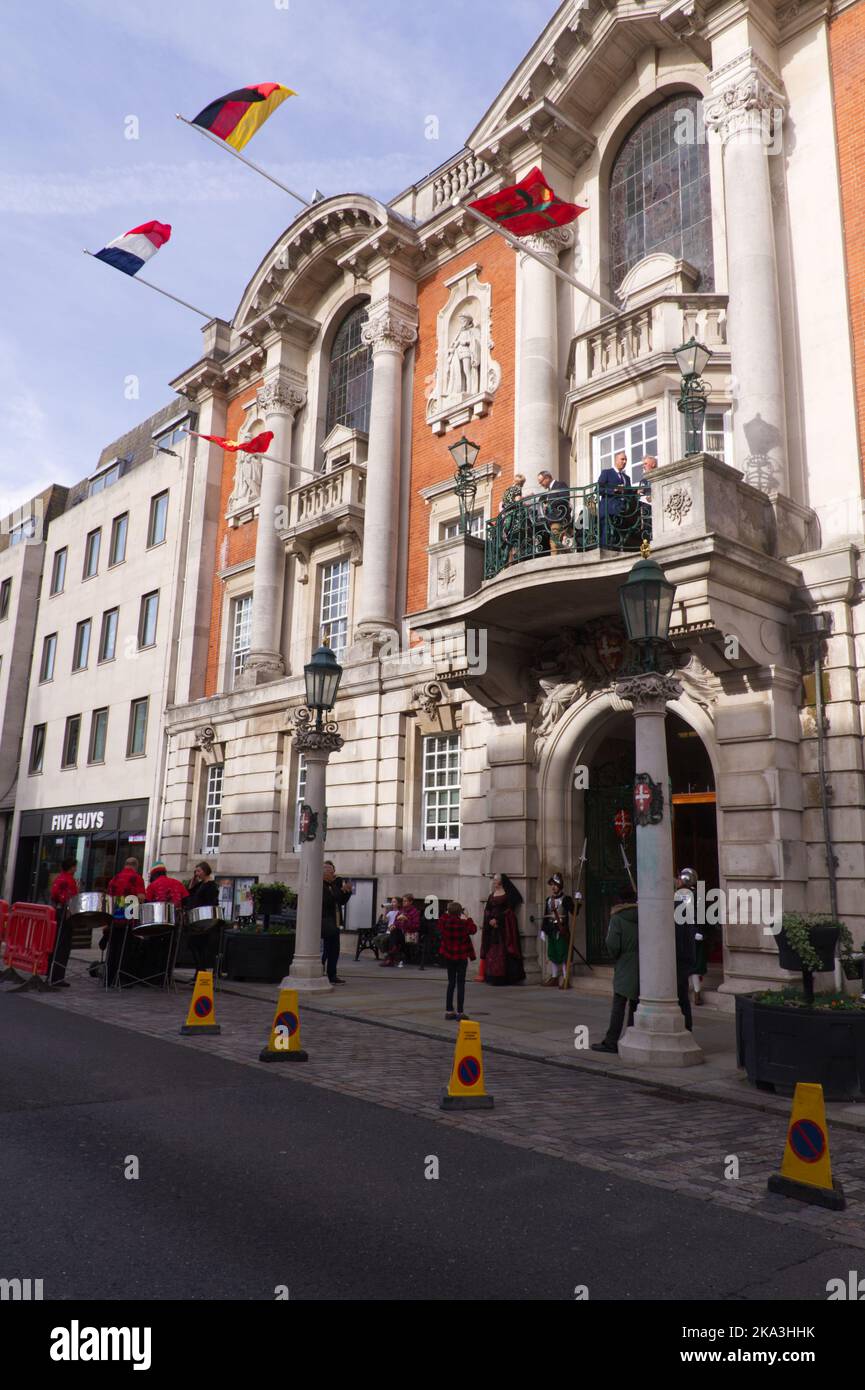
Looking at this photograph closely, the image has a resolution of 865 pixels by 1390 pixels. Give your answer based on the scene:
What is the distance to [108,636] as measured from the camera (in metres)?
33.3

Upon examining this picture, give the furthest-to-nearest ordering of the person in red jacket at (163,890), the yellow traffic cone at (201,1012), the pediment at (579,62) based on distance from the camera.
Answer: the pediment at (579,62) < the person in red jacket at (163,890) < the yellow traffic cone at (201,1012)

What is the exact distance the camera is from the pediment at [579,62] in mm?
17453

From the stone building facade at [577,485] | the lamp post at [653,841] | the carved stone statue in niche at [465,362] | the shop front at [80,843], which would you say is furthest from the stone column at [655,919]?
the shop front at [80,843]

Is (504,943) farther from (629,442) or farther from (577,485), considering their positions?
(629,442)

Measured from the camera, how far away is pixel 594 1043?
34.8 feet

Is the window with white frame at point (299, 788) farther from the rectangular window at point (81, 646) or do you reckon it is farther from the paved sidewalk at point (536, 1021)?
the rectangular window at point (81, 646)

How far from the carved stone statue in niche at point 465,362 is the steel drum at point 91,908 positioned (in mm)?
12176

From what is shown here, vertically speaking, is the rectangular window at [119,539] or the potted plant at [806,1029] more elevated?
the rectangular window at [119,539]

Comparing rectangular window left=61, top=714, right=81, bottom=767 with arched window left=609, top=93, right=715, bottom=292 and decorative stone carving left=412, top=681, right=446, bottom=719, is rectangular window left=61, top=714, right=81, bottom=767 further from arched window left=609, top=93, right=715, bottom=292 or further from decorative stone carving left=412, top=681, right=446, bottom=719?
arched window left=609, top=93, right=715, bottom=292

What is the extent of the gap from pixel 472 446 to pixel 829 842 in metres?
8.24

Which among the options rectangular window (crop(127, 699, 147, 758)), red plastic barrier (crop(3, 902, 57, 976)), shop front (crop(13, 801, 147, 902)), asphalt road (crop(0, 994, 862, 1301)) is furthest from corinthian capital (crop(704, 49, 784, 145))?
shop front (crop(13, 801, 147, 902))

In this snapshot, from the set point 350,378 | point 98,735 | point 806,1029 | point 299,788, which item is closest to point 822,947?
point 806,1029

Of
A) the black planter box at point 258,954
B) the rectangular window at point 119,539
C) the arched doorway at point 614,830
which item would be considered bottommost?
the black planter box at point 258,954
